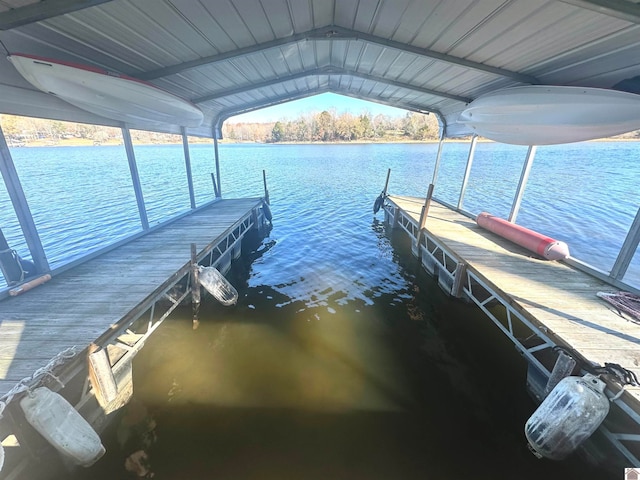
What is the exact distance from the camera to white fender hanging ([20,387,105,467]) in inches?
106

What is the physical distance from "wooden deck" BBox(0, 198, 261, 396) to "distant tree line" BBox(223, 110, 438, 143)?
65506 millimetres

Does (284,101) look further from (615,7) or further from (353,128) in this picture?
(353,128)

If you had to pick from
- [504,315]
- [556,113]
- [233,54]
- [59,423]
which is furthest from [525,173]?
[59,423]

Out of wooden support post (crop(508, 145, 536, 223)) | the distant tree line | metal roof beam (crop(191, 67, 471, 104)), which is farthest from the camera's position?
the distant tree line

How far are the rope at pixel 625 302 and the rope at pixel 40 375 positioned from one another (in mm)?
7546

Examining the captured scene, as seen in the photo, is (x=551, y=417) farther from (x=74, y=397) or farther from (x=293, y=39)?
(x=293, y=39)

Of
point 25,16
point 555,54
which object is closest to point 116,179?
point 25,16

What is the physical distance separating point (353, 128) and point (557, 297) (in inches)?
2617

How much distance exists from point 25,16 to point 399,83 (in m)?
8.99

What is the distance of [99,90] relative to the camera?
482 cm

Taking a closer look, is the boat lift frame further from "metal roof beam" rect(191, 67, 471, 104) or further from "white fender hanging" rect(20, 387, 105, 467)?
"metal roof beam" rect(191, 67, 471, 104)

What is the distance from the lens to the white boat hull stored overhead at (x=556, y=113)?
4676 mm

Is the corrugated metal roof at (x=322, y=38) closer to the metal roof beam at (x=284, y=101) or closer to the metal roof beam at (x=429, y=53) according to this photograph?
the metal roof beam at (x=429, y=53)

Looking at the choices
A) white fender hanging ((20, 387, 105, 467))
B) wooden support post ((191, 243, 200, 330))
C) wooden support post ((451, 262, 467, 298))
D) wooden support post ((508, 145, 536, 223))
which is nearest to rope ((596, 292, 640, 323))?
wooden support post ((451, 262, 467, 298))
